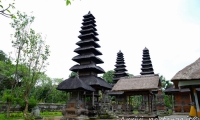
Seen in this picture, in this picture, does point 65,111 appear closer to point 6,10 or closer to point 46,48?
point 46,48

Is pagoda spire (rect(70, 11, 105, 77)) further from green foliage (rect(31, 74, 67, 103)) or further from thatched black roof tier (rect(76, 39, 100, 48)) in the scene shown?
green foliage (rect(31, 74, 67, 103))

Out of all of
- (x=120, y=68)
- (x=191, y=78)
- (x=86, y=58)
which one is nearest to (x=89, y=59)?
(x=86, y=58)

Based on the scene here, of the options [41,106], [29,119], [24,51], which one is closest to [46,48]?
[24,51]

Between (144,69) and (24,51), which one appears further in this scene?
(144,69)

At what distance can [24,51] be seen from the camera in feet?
→ 54.2

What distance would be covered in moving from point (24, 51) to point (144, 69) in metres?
28.7

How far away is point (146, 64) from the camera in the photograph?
Answer: 38844 mm

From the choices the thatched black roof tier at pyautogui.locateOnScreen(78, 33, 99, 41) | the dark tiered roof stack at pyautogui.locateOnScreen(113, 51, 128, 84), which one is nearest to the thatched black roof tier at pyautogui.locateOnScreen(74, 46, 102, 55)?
the thatched black roof tier at pyautogui.locateOnScreen(78, 33, 99, 41)

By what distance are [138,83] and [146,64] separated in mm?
22578

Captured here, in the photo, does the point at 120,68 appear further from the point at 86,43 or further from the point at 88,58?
the point at 88,58

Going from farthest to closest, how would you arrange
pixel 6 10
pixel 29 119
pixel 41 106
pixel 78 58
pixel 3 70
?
pixel 3 70 < pixel 41 106 < pixel 78 58 < pixel 29 119 < pixel 6 10

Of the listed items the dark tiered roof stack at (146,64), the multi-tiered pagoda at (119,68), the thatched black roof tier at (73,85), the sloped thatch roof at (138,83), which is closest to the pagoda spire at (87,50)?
the thatched black roof tier at (73,85)

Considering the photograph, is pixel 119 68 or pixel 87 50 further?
pixel 119 68

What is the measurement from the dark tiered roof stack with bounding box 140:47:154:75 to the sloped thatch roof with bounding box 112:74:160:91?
19.9m
